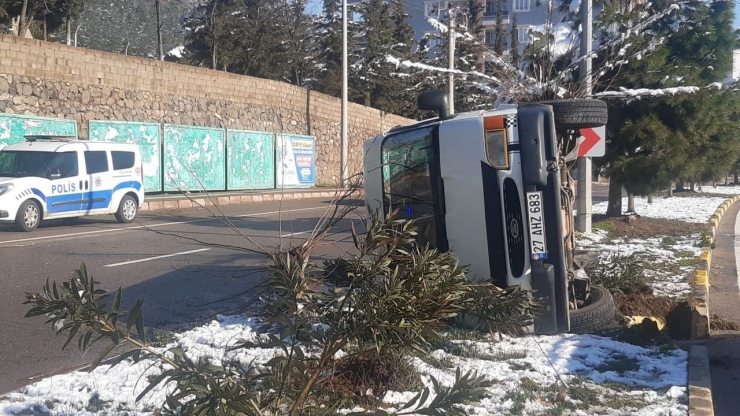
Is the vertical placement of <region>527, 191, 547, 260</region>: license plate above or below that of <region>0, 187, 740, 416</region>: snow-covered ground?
above

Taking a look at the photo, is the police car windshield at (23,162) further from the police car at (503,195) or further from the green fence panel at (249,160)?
the green fence panel at (249,160)

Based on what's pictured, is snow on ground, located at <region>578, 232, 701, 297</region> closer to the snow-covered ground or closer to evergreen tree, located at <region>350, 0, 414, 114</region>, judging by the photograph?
the snow-covered ground

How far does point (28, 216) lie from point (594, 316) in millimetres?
11742

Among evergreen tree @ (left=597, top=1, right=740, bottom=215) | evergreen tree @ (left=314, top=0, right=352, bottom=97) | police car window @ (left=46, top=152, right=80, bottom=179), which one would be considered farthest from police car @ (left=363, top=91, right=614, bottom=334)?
evergreen tree @ (left=314, top=0, right=352, bottom=97)

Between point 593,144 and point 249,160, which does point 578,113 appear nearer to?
point 593,144

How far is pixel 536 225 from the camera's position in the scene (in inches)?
226

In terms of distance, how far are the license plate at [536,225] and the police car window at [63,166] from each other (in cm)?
1222

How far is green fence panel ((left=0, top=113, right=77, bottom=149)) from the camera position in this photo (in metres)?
19.3

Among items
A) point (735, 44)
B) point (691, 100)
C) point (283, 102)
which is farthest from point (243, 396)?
point (283, 102)

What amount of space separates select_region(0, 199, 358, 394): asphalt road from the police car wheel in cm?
30

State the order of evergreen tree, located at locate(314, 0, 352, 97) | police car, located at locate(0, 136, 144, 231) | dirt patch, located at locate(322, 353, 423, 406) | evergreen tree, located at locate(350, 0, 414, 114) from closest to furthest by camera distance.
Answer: dirt patch, located at locate(322, 353, 423, 406) < police car, located at locate(0, 136, 144, 231) < evergreen tree, located at locate(350, 0, 414, 114) < evergreen tree, located at locate(314, 0, 352, 97)

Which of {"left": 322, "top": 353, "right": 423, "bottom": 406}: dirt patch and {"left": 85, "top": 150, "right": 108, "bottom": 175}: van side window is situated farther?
{"left": 85, "top": 150, "right": 108, "bottom": 175}: van side window

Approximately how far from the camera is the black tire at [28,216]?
14430 millimetres

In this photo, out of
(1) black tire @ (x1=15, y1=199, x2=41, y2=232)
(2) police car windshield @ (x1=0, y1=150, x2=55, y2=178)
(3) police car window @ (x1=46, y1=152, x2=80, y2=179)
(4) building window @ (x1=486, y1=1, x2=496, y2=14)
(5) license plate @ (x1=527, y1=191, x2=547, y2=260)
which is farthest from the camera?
(4) building window @ (x1=486, y1=1, x2=496, y2=14)
